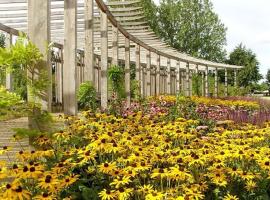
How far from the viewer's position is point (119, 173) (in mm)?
3117

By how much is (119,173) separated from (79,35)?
11.2 meters

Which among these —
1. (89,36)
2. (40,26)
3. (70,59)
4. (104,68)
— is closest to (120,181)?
(40,26)

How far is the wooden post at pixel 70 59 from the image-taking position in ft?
22.0

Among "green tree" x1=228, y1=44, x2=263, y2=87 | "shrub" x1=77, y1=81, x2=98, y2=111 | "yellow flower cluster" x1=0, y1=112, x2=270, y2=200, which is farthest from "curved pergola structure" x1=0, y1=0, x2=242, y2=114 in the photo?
"green tree" x1=228, y1=44, x2=263, y2=87

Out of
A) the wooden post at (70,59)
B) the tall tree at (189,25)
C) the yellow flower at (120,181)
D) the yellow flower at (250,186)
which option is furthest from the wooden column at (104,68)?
the tall tree at (189,25)

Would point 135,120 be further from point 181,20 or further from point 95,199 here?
point 181,20

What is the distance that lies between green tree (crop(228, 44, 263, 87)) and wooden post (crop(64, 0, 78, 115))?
45.0 m

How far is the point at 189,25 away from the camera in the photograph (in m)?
46.2

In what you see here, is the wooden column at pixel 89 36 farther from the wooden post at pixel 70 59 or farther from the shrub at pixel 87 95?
the wooden post at pixel 70 59

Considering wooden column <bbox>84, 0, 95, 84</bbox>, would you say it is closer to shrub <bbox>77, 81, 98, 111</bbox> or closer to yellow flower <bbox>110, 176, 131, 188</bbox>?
shrub <bbox>77, 81, 98, 111</bbox>

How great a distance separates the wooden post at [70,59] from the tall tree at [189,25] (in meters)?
39.1

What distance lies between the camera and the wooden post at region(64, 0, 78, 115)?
6.71 m

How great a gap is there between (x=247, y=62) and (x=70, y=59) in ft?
156

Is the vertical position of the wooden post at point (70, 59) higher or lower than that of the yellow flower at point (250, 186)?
higher
